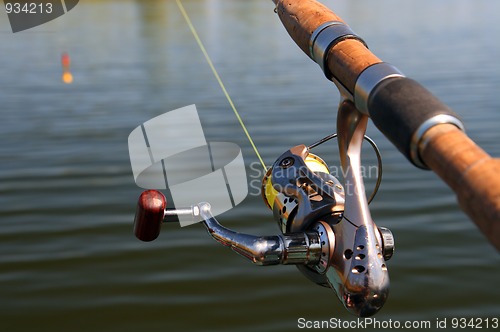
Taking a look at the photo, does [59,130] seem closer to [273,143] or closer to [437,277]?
[273,143]

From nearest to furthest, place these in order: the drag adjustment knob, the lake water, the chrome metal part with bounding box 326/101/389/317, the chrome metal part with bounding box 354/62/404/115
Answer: the chrome metal part with bounding box 354/62/404/115, the chrome metal part with bounding box 326/101/389/317, the drag adjustment knob, the lake water

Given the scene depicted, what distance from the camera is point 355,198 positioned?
1517 millimetres

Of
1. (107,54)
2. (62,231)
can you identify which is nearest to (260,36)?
(107,54)

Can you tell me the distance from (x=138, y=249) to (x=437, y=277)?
4.26 feet

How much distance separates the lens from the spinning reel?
58.7 inches

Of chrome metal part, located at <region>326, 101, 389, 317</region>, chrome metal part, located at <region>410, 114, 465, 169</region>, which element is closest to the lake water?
chrome metal part, located at <region>326, 101, 389, 317</region>

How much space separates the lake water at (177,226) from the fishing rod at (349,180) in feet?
3.74

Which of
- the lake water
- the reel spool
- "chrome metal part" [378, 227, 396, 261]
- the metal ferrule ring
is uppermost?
the metal ferrule ring

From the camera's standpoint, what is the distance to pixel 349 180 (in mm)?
1528

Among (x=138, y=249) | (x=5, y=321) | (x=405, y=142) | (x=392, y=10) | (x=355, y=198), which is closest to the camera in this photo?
(x=405, y=142)

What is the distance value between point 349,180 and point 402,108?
406 mm

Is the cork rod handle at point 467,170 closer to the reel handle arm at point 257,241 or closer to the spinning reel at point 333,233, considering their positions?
the spinning reel at point 333,233

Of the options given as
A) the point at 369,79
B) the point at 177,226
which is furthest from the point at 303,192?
the point at 177,226

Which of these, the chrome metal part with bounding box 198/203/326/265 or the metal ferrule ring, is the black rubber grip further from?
the chrome metal part with bounding box 198/203/326/265
